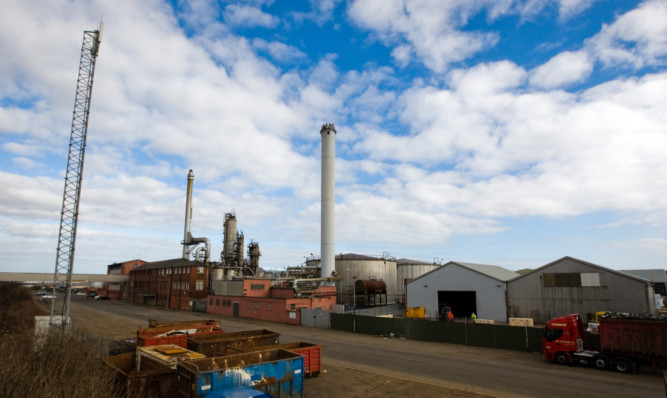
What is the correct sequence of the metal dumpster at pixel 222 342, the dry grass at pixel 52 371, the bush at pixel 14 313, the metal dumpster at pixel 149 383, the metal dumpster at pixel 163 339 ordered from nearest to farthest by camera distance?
the dry grass at pixel 52 371, the metal dumpster at pixel 149 383, the metal dumpster at pixel 222 342, the metal dumpster at pixel 163 339, the bush at pixel 14 313

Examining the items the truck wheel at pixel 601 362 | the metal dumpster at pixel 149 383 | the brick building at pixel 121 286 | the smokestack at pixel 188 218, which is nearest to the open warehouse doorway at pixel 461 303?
the truck wheel at pixel 601 362

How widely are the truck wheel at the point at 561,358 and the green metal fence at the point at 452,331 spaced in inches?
127

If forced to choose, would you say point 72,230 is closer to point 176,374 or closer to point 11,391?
point 176,374

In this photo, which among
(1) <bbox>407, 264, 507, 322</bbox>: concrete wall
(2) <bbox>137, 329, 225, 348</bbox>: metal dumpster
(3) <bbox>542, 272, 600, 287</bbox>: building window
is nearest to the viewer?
(2) <bbox>137, 329, 225, 348</bbox>: metal dumpster

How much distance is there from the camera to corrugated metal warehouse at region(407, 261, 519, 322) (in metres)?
37.5

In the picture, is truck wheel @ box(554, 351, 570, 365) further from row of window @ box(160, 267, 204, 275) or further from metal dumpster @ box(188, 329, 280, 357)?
row of window @ box(160, 267, 204, 275)

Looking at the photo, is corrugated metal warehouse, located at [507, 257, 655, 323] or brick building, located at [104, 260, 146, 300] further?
brick building, located at [104, 260, 146, 300]

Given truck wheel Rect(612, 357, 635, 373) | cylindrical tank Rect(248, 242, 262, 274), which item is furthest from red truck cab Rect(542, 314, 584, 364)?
cylindrical tank Rect(248, 242, 262, 274)

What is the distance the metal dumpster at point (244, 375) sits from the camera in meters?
12.6

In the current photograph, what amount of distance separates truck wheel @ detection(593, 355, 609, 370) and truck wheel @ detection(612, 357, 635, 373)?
1.06 feet

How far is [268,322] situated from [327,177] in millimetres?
21394

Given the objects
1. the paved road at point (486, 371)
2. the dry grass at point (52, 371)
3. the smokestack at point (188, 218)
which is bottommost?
the paved road at point (486, 371)

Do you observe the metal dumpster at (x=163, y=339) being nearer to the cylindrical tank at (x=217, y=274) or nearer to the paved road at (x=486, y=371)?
the paved road at (x=486, y=371)

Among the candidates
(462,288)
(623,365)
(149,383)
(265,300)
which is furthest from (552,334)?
(265,300)
